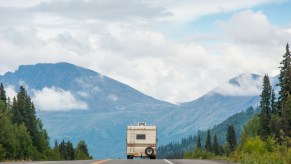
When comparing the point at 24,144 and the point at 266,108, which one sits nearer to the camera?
the point at 266,108

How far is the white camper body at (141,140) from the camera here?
55.3 m

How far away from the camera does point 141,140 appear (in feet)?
183

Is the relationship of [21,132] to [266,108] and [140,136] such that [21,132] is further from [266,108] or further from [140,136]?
[140,136]

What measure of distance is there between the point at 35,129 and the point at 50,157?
11038 millimetres

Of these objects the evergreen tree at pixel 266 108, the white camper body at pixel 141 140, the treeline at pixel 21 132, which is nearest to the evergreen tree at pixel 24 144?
the treeline at pixel 21 132

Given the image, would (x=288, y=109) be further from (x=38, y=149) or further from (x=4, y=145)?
(x=38, y=149)

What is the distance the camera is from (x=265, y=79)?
103 meters

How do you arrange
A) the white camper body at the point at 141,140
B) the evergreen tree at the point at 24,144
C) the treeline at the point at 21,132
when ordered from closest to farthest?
the white camper body at the point at 141,140 < the treeline at the point at 21,132 < the evergreen tree at the point at 24,144

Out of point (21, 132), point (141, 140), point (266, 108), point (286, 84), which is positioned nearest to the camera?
point (141, 140)

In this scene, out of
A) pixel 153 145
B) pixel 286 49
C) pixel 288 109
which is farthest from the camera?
pixel 286 49

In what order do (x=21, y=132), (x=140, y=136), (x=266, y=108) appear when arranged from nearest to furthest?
1. (x=140, y=136)
2. (x=266, y=108)
3. (x=21, y=132)

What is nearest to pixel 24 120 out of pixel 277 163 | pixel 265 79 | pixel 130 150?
pixel 265 79

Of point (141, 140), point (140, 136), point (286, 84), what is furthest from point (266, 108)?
point (140, 136)

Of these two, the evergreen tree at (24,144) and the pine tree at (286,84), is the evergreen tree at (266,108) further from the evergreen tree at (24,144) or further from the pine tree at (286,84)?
the evergreen tree at (24,144)
